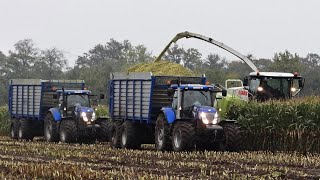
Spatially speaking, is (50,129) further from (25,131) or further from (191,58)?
(191,58)

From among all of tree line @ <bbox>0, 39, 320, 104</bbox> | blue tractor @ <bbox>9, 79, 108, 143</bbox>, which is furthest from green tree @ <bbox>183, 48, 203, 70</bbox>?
blue tractor @ <bbox>9, 79, 108, 143</bbox>

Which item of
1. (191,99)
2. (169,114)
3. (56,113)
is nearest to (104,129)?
(56,113)

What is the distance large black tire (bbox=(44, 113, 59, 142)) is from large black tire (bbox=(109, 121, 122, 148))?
4.39m

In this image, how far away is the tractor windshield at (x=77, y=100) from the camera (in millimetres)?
26828

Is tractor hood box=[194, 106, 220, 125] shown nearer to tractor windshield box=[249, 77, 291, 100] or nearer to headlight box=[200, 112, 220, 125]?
headlight box=[200, 112, 220, 125]

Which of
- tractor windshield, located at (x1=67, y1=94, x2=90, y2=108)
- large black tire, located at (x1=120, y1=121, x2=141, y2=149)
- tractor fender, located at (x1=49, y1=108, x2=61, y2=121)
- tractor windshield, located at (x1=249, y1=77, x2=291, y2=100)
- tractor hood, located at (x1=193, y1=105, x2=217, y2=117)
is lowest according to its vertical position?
large black tire, located at (x1=120, y1=121, x2=141, y2=149)

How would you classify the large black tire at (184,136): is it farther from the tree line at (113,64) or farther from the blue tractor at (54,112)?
the tree line at (113,64)

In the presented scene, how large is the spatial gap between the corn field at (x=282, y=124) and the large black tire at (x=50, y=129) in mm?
8582

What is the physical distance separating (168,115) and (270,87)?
21.0 feet

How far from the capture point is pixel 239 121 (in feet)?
70.3

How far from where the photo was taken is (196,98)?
19.5 metres

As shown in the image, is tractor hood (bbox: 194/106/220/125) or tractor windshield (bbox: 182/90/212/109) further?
tractor windshield (bbox: 182/90/212/109)

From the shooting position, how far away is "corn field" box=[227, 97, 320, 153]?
1970 cm

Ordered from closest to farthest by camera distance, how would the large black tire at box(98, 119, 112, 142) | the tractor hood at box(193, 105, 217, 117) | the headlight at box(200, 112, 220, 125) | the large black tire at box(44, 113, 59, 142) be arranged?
the headlight at box(200, 112, 220, 125) < the tractor hood at box(193, 105, 217, 117) < the large black tire at box(98, 119, 112, 142) < the large black tire at box(44, 113, 59, 142)
